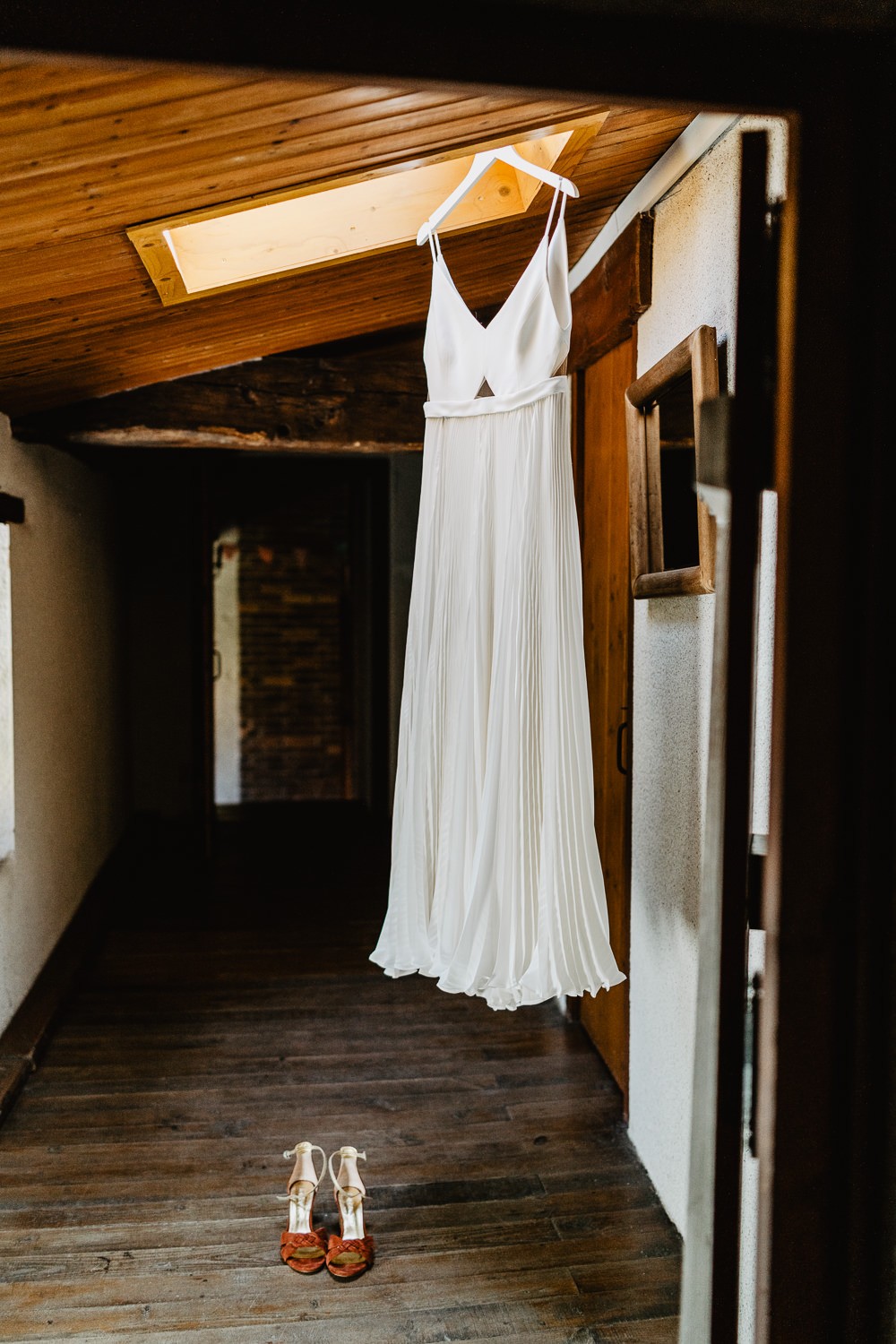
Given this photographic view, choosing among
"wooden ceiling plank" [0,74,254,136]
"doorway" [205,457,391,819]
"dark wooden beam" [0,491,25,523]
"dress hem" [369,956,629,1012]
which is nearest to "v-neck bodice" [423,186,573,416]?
"wooden ceiling plank" [0,74,254,136]

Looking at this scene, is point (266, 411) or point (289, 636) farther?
point (289, 636)

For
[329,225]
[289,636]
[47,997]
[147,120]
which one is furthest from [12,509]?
[289,636]

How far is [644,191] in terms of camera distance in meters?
2.07

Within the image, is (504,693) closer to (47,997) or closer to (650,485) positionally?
(650,485)

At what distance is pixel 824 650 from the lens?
831 mm

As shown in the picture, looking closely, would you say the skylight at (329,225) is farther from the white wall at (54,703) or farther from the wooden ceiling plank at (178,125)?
the white wall at (54,703)

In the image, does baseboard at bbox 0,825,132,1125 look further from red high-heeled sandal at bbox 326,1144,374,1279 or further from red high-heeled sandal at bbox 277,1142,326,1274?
red high-heeled sandal at bbox 326,1144,374,1279

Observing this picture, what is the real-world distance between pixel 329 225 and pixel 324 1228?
7.24 feet

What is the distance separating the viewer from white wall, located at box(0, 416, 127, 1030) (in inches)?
111

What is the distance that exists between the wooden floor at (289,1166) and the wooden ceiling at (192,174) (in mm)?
1961

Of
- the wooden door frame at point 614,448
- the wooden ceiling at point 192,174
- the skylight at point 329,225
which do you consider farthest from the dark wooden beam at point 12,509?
the wooden door frame at point 614,448

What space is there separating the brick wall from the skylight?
16.1 ft

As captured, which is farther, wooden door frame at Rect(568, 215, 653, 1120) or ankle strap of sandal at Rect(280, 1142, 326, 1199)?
wooden door frame at Rect(568, 215, 653, 1120)

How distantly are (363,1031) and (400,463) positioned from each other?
337 centimetres
